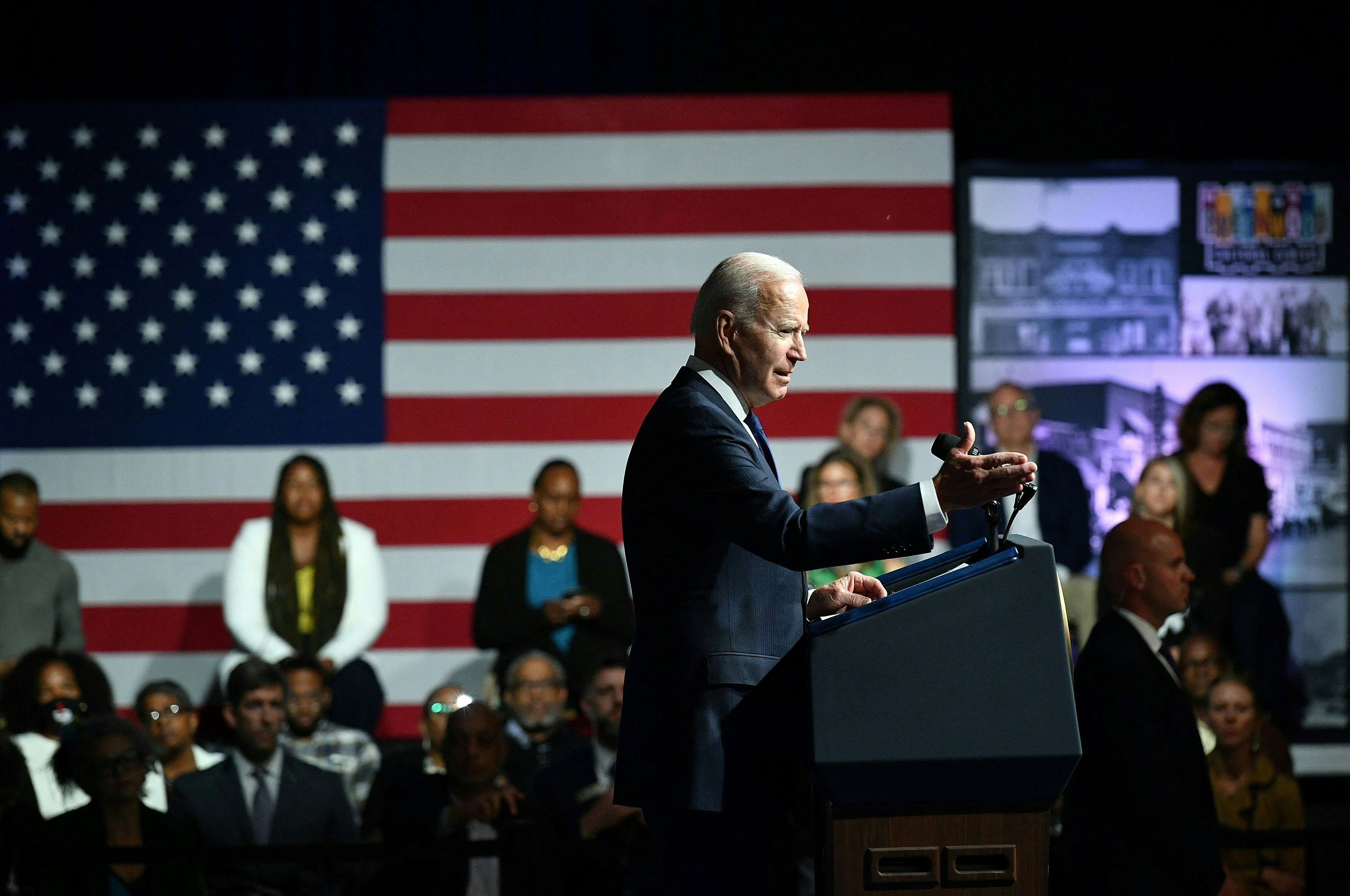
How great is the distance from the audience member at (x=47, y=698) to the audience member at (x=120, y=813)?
0.59 m

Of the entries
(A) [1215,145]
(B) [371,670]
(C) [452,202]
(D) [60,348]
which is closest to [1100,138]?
(A) [1215,145]

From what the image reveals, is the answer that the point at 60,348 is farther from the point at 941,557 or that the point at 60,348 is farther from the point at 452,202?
the point at 941,557

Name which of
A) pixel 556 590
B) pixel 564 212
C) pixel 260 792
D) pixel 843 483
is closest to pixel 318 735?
pixel 260 792

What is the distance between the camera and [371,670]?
5199 millimetres

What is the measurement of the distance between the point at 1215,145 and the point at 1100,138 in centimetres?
49

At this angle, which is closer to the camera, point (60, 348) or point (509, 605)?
point (509, 605)

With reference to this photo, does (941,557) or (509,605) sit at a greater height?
(941,557)

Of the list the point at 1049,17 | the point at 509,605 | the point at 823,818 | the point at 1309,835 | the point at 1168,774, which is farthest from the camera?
the point at 1049,17

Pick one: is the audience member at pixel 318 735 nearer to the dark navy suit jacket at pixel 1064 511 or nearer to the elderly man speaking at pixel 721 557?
the dark navy suit jacket at pixel 1064 511

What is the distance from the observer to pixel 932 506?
67.5 inches

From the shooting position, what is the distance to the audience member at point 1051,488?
546 centimetres

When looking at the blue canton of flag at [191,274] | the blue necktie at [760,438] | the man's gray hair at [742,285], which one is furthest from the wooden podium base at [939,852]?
the blue canton of flag at [191,274]

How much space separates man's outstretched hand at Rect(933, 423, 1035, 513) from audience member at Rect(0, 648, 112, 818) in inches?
127

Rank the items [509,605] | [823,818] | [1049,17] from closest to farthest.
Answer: [823,818], [509,605], [1049,17]
